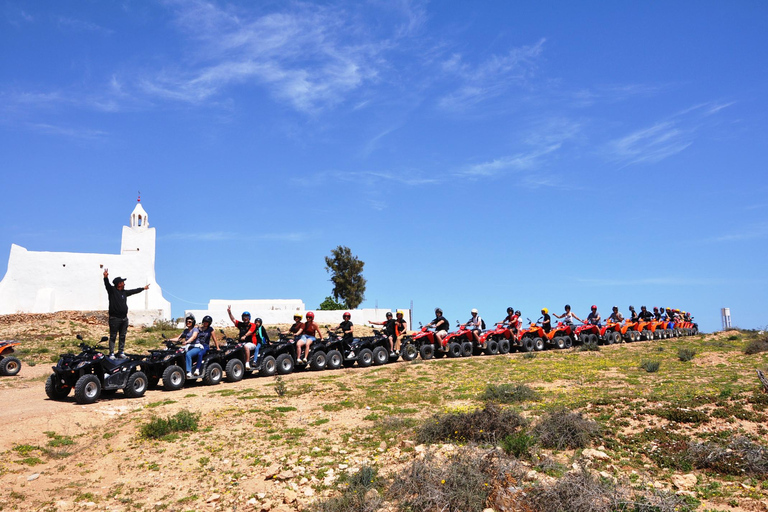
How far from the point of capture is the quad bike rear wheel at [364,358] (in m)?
18.6

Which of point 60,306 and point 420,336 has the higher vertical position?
point 60,306

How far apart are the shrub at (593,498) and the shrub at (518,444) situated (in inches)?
44.2

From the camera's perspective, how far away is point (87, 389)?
12.1 meters

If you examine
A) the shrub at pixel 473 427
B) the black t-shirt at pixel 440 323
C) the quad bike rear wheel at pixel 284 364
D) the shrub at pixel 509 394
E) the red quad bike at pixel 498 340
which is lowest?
the shrub at pixel 473 427

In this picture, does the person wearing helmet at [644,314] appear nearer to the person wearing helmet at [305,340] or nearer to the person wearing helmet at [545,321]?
the person wearing helmet at [545,321]

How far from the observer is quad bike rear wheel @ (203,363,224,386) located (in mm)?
14664

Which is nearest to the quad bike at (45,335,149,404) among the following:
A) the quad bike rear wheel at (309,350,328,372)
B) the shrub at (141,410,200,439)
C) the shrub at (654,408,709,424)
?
the shrub at (141,410,200,439)

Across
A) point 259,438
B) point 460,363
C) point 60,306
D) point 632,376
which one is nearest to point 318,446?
point 259,438

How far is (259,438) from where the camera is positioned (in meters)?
10.1

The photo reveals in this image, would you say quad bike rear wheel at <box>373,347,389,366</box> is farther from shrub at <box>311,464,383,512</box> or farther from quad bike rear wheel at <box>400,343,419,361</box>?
shrub at <box>311,464,383,512</box>

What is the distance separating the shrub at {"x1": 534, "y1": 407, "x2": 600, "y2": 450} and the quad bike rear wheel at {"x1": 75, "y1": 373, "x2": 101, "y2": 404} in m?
8.78

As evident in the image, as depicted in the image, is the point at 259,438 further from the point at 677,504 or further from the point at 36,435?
the point at 677,504

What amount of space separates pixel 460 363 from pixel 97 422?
11328 millimetres

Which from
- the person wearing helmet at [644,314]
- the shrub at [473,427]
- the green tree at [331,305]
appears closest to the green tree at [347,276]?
the green tree at [331,305]
